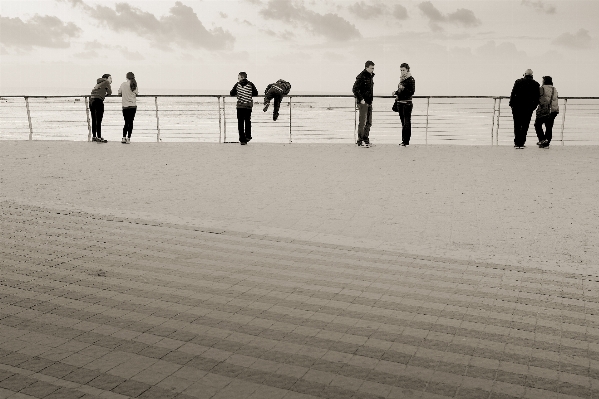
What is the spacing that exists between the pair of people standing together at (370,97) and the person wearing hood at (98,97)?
5.90m

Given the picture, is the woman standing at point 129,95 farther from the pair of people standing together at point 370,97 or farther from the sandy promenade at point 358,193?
the pair of people standing together at point 370,97

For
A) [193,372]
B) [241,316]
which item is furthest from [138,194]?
[193,372]

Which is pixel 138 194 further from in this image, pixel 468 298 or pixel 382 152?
pixel 382 152

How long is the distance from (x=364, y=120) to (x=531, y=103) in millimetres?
3690

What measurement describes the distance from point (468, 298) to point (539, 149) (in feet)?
35.7

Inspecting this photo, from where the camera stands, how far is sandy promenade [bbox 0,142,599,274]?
231 inches

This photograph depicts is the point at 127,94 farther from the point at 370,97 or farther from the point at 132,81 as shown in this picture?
the point at 370,97

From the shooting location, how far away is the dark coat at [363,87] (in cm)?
1380

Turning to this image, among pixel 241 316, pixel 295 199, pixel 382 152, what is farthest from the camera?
pixel 382 152

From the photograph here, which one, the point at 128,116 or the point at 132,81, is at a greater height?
the point at 132,81

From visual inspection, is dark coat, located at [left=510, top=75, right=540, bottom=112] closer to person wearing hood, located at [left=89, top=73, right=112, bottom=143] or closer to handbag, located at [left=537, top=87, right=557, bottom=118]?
handbag, located at [left=537, top=87, right=557, bottom=118]

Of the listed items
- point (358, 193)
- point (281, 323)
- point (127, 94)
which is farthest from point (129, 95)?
point (281, 323)

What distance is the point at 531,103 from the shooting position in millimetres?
13719

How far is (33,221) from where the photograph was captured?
20.7ft
